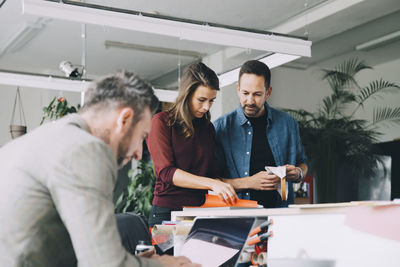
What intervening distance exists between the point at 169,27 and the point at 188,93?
1.04 m

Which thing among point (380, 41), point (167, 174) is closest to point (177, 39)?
point (380, 41)

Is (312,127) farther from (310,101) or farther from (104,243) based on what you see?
(104,243)

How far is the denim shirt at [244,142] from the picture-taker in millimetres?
2594

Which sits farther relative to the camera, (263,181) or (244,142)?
(244,142)

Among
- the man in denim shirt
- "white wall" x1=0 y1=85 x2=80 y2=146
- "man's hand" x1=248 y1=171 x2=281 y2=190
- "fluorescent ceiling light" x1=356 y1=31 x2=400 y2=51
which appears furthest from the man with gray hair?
"white wall" x1=0 y1=85 x2=80 y2=146

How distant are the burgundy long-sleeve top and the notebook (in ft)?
2.34

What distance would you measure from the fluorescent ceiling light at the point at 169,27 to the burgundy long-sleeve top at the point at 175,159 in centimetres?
105

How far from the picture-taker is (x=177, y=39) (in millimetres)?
7145

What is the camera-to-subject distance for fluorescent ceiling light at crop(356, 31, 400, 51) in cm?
679

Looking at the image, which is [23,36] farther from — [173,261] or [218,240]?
[173,261]

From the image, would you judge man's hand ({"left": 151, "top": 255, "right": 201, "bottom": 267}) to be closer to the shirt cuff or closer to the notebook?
the notebook

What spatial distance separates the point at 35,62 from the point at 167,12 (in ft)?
10.9

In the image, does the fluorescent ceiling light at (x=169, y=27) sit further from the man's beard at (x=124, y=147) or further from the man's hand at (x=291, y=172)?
the man's beard at (x=124, y=147)

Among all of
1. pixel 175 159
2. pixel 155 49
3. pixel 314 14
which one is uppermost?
pixel 314 14
